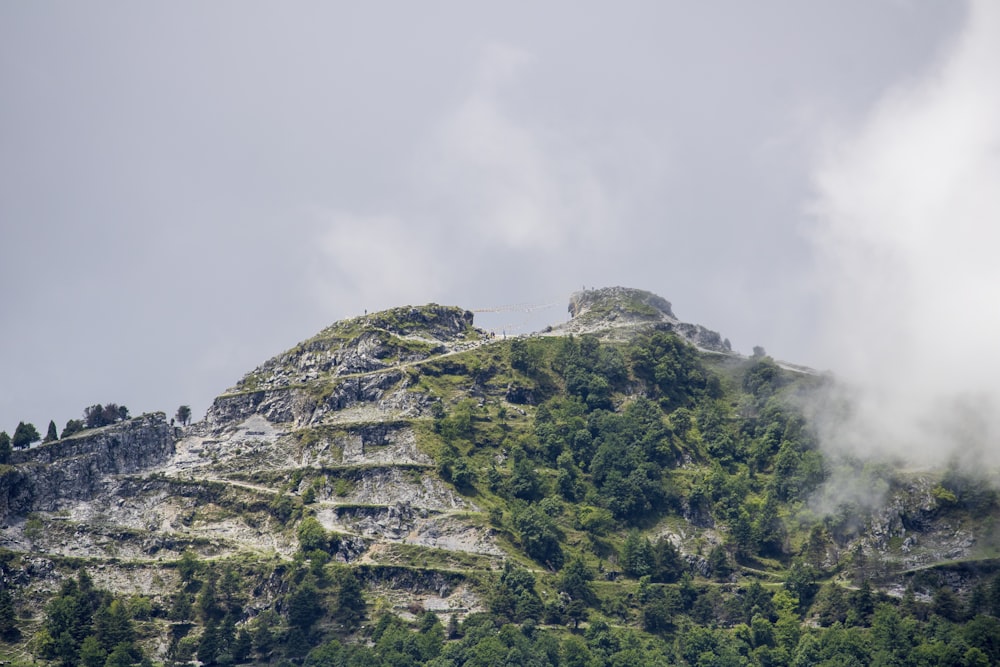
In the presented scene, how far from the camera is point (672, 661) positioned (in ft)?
650

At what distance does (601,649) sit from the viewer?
649 ft

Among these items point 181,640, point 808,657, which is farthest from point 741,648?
point 181,640

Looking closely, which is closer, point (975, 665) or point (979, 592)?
point (975, 665)

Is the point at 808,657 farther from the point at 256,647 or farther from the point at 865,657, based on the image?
the point at 256,647

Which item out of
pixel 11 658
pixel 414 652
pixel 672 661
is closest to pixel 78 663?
pixel 11 658

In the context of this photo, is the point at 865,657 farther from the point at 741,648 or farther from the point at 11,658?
the point at 11,658

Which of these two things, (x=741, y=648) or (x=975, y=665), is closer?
(x=975, y=665)

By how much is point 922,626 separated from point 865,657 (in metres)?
11.2

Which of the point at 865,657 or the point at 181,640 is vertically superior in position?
the point at 181,640

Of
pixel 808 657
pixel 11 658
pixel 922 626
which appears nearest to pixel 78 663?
pixel 11 658

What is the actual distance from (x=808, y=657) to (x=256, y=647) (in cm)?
7967

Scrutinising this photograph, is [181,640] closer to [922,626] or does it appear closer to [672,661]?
[672,661]

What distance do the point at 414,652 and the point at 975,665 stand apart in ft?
254

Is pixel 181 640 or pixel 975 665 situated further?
pixel 181 640
